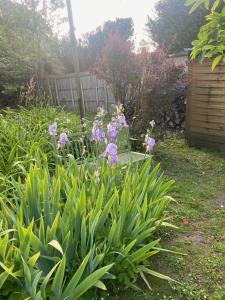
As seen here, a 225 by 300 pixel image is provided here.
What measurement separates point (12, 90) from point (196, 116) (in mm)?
6301

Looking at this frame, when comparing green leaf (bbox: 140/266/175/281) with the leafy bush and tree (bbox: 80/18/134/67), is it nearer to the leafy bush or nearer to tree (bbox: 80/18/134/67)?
the leafy bush

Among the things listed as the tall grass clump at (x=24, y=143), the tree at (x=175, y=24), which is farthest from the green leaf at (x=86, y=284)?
the tree at (x=175, y=24)

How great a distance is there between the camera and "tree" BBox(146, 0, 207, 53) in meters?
12.2

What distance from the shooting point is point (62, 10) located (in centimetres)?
1105

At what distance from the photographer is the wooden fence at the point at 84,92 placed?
27.4 feet

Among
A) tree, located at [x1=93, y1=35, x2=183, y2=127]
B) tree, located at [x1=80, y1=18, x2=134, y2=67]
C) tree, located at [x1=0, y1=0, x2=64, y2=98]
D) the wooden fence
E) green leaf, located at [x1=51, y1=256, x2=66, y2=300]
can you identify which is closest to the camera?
green leaf, located at [x1=51, y1=256, x2=66, y2=300]

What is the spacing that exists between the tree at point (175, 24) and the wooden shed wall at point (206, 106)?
7.57 meters

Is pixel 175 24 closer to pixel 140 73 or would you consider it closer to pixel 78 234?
pixel 140 73

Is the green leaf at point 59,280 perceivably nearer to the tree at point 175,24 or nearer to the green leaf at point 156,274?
the green leaf at point 156,274

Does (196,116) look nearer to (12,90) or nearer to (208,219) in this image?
(208,219)

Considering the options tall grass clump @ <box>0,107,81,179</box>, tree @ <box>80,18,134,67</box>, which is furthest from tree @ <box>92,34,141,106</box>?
tree @ <box>80,18,134,67</box>

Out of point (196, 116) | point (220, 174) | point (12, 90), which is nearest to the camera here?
point (220, 174)

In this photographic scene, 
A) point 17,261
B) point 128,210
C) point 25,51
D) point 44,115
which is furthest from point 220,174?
point 25,51

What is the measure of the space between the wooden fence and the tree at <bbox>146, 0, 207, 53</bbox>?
455cm
